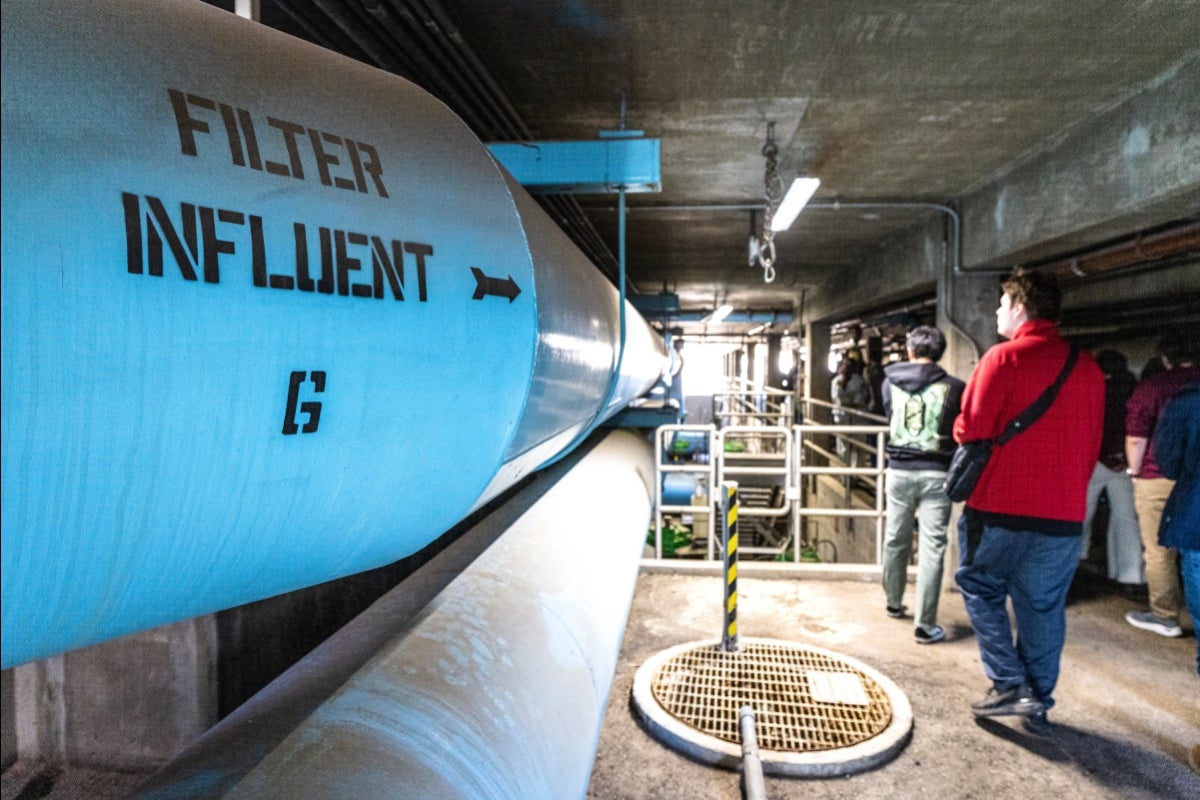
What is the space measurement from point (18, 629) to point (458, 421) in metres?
0.43

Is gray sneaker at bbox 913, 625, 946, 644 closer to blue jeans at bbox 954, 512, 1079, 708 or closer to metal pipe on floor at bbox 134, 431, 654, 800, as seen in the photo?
blue jeans at bbox 954, 512, 1079, 708

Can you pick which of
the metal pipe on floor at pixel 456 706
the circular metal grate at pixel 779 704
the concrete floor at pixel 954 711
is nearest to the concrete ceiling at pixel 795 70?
the metal pipe on floor at pixel 456 706

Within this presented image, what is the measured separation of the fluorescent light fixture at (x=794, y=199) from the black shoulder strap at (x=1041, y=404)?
4.58ft

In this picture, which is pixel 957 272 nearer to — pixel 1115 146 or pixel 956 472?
pixel 1115 146

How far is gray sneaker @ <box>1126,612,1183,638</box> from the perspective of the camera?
3.77 metres

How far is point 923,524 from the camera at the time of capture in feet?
12.2

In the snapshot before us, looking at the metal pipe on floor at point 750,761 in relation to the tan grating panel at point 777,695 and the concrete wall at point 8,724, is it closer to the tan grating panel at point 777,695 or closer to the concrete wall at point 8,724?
the tan grating panel at point 777,695

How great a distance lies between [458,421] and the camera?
2.57ft

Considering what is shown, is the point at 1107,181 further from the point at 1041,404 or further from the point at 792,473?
the point at 792,473

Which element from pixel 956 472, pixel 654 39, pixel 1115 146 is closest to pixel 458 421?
pixel 654 39

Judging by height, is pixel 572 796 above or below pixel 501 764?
below

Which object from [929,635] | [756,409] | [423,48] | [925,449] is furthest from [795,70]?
[756,409]

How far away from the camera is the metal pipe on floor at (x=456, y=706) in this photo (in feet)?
3.15

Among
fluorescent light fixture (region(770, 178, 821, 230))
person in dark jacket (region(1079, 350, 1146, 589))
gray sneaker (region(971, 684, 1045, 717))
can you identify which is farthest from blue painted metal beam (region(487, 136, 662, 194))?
person in dark jacket (region(1079, 350, 1146, 589))
